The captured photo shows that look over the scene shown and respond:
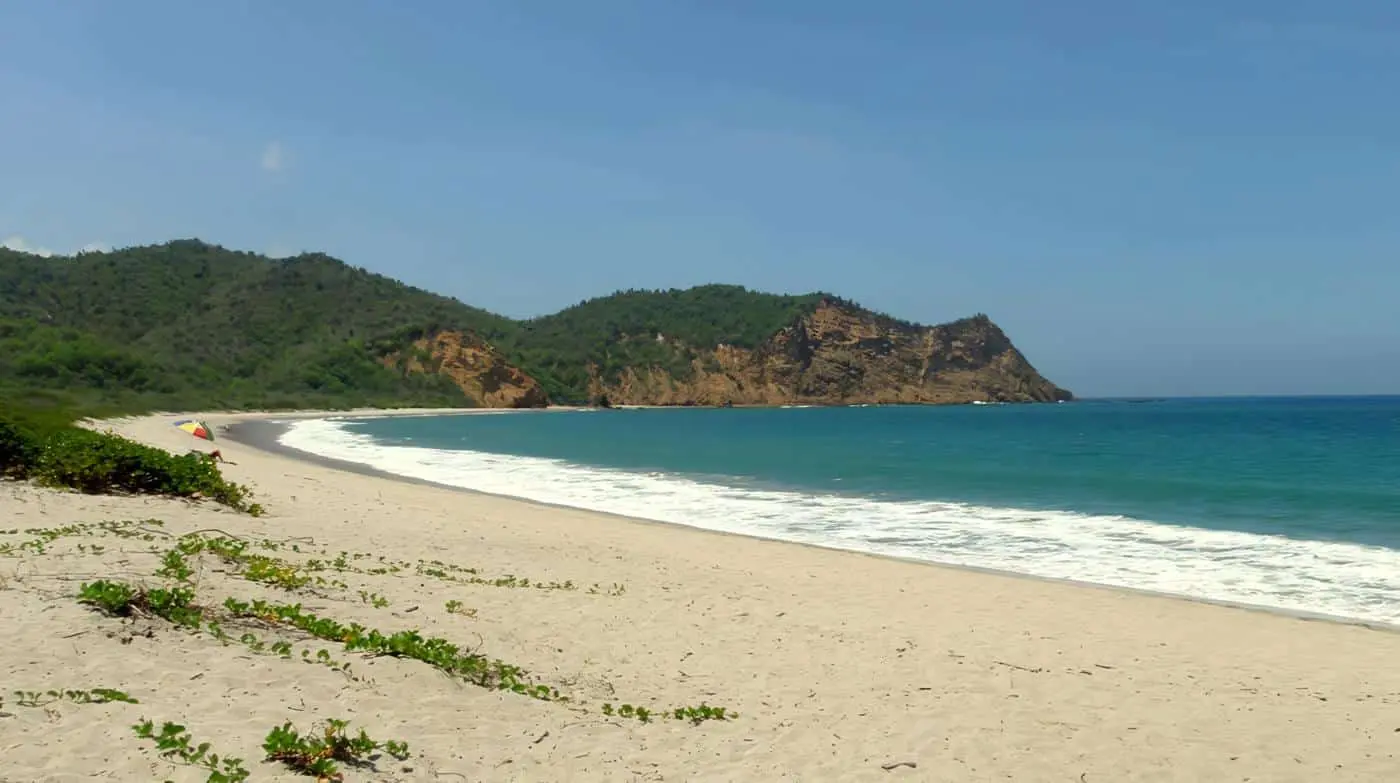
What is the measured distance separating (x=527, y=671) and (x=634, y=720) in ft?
4.06

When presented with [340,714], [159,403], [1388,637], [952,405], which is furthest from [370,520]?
[952,405]

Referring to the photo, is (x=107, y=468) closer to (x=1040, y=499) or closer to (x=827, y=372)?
(x=1040, y=499)

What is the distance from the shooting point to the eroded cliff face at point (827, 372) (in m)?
158

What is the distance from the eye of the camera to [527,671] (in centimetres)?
716

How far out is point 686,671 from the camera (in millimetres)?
7648

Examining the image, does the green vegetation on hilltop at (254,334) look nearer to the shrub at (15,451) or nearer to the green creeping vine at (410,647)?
the shrub at (15,451)

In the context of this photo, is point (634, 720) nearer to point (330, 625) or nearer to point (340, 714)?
point (340, 714)

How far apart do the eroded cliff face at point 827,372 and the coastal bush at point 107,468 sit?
137m

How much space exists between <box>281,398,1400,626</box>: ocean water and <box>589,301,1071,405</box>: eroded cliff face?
10930 centimetres

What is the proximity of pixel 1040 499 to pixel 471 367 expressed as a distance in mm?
110645

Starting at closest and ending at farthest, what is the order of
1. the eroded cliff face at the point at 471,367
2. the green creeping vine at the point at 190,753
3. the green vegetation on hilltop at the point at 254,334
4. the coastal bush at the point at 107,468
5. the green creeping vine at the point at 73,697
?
the green creeping vine at the point at 190,753, the green creeping vine at the point at 73,697, the coastal bush at the point at 107,468, the green vegetation on hilltop at the point at 254,334, the eroded cliff face at the point at 471,367

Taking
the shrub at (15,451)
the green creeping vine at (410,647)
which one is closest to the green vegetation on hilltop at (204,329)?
the shrub at (15,451)

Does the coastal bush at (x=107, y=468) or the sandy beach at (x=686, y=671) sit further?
the coastal bush at (x=107, y=468)

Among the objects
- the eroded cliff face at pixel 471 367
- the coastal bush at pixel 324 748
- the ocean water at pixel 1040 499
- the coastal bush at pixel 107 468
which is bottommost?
the ocean water at pixel 1040 499
